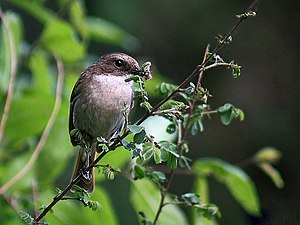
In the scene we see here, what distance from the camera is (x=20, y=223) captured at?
8.78 ft

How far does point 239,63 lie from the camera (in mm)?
6168

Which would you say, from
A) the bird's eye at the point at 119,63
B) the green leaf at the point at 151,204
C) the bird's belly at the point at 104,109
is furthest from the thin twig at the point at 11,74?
the green leaf at the point at 151,204

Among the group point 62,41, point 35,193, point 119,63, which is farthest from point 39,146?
point 62,41

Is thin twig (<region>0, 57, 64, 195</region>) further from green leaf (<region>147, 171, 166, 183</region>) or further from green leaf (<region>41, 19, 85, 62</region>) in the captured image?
green leaf (<region>147, 171, 166, 183</region>)

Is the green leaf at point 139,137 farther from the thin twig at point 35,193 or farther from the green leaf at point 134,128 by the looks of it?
the thin twig at point 35,193

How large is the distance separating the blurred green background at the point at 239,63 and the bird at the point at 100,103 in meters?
2.61

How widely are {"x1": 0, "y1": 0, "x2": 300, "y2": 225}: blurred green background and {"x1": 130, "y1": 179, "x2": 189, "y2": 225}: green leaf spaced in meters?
2.71

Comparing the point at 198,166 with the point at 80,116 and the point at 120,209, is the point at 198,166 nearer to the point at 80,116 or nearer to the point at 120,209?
the point at 80,116

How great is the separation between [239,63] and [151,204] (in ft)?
12.2

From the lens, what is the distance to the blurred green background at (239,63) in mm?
5641

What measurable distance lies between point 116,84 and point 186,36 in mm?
3861

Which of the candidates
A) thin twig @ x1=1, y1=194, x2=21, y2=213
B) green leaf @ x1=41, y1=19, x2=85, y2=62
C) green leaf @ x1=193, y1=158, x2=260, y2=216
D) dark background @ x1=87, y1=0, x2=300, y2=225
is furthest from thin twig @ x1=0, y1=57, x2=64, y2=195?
dark background @ x1=87, y1=0, x2=300, y2=225

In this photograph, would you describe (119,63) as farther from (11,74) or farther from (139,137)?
(139,137)

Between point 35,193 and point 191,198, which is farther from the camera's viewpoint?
point 35,193
